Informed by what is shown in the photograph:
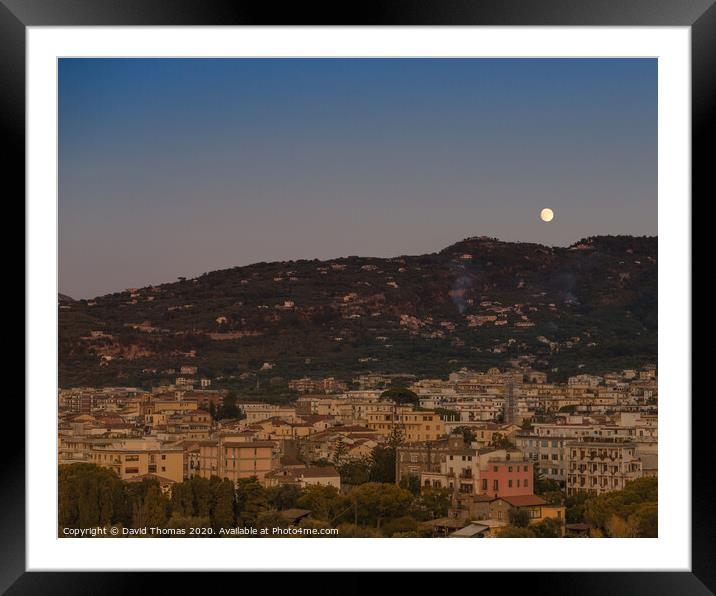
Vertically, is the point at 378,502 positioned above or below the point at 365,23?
below

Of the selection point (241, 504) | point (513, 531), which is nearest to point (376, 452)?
point (241, 504)

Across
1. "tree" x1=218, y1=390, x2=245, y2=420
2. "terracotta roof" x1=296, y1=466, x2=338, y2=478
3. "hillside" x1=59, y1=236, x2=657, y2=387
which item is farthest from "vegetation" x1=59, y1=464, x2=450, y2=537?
"hillside" x1=59, y1=236, x2=657, y2=387

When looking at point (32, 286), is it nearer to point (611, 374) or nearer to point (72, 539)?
point (72, 539)

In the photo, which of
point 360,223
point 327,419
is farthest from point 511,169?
point 327,419

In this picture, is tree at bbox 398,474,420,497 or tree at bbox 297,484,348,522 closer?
tree at bbox 297,484,348,522

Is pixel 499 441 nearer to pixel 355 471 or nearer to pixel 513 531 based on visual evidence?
pixel 355 471

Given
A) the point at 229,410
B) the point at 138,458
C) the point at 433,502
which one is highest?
the point at 229,410

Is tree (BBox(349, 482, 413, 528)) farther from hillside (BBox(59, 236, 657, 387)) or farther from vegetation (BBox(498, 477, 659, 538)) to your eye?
hillside (BBox(59, 236, 657, 387))
